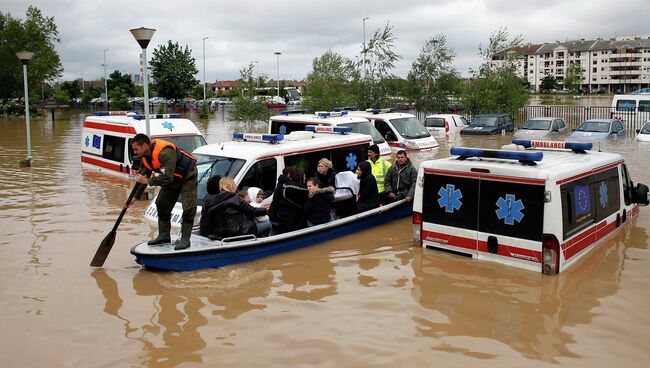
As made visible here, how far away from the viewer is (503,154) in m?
8.52

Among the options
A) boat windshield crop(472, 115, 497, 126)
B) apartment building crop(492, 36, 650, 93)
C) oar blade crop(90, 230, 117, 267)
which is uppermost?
apartment building crop(492, 36, 650, 93)

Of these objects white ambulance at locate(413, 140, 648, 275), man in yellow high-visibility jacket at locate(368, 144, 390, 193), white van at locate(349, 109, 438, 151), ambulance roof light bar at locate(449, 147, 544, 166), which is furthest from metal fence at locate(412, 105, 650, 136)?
ambulance roof light bar at locate(449, 147, 544, 166)

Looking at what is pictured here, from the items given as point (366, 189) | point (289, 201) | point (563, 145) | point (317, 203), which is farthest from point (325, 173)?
point (563, 145)

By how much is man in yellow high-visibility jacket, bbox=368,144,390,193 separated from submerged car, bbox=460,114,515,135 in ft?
57.0

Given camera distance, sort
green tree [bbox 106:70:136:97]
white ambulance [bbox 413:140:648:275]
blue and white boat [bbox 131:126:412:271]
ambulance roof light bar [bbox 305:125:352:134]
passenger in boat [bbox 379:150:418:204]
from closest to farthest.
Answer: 1. white ambulance [bbox 413:140:648:275]
2. blue and white boat [bbox 131:126:412:271]
3. passenger in boat [bbox 379:150:418:204]
4. ambulance roof light bar [bbox 305:125:352:134]
5. green tree [bbox 106:70:136:97]

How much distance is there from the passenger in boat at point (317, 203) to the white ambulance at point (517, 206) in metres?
1.55

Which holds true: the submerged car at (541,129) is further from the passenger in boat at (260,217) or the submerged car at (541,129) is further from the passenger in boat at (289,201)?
the passenger in boat at (289,201)

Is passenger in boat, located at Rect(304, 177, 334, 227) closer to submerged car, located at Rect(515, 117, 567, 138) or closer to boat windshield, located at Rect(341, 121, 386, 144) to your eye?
boat windshield, located at Rect(341, 121, 386, 144)

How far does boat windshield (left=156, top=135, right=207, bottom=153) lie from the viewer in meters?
16.9

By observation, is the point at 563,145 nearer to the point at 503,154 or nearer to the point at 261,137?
the point at 503,154

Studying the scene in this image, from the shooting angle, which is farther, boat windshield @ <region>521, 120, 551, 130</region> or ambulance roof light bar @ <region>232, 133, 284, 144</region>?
boat windshield @ <region>521, 120, 551, 130</region>

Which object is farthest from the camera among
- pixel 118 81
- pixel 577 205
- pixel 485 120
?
pixel 118 81

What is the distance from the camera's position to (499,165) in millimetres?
8328

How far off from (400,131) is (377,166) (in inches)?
372
